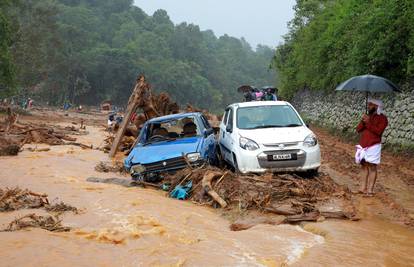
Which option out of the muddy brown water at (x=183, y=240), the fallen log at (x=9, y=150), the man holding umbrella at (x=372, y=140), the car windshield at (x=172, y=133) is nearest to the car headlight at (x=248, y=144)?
the muddy brown water at (x=183, y=240)

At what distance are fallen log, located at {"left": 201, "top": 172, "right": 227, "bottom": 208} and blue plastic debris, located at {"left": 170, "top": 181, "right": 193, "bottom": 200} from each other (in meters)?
0.40

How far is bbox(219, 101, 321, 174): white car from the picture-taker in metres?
9.11

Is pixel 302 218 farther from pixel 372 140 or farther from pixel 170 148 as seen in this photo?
pixel 170 148

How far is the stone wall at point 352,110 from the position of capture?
1480 centimetres

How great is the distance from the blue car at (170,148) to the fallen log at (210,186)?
32.8 inches

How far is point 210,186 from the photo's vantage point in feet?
27.8

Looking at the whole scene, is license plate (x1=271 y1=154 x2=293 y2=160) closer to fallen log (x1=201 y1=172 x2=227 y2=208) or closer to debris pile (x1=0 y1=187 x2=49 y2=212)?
fallen log (x1=201 y1=172 x2=227 y2=208)

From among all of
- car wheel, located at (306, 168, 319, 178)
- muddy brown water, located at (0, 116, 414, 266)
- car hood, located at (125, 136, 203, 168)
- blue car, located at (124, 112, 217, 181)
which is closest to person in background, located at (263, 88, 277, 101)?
blue car, located at (124, 112, 217, 181)

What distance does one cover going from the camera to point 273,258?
18.1 ft

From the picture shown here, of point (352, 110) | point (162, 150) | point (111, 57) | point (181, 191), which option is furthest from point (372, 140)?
point (111, 57)

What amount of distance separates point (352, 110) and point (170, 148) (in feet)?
43.6

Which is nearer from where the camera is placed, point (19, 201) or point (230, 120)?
point (19, 201)

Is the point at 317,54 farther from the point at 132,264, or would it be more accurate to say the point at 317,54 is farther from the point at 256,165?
the point at 132,264

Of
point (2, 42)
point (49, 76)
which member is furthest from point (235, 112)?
point (49, 76)
